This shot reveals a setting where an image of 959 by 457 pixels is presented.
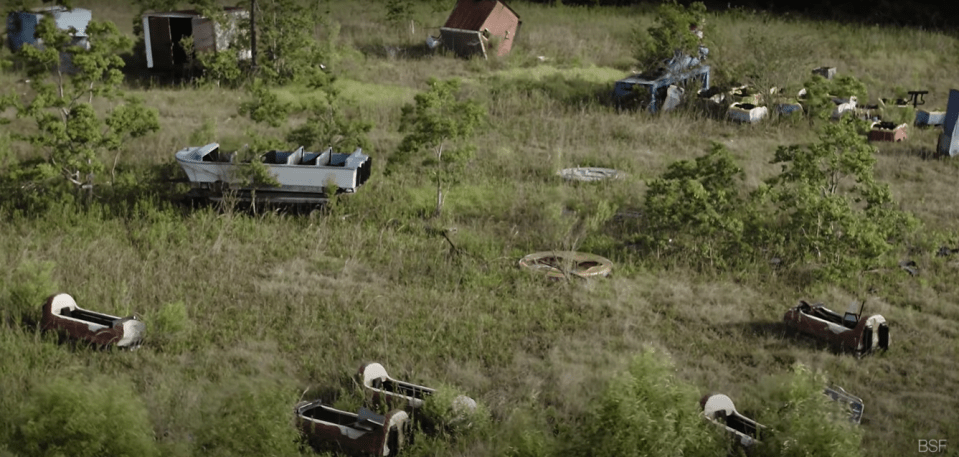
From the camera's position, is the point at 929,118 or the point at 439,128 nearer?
the point at 439,128

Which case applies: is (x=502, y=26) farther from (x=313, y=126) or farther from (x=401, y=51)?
(x=313, y=126)

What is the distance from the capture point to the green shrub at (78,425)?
6.71m

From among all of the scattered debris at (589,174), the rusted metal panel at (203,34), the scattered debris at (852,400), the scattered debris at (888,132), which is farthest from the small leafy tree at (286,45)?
the scattered debris at (852,400)

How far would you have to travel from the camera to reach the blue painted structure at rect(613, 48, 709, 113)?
2027 centimetres

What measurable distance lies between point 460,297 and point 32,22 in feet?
52.0

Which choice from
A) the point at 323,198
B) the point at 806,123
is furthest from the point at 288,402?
the point at 806,123

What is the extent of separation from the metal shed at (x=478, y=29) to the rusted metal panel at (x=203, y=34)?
17.1ft

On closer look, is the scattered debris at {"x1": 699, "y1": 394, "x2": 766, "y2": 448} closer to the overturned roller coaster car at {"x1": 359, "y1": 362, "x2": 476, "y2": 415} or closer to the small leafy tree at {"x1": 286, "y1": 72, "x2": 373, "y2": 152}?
the overturned roller coaster car at {"x1": 359, "y1": 362, "x2": 476, "y2": 415}

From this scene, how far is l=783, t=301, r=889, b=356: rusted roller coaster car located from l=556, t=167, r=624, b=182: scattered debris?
17.7ft

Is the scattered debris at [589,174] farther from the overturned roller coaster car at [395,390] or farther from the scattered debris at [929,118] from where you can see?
the scattered debris at [929,118]

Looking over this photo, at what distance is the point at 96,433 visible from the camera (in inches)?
264

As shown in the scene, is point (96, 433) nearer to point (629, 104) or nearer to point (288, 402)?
point (288, 402)

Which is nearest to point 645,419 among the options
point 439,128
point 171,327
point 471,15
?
point 171,327

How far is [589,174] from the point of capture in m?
16.0
